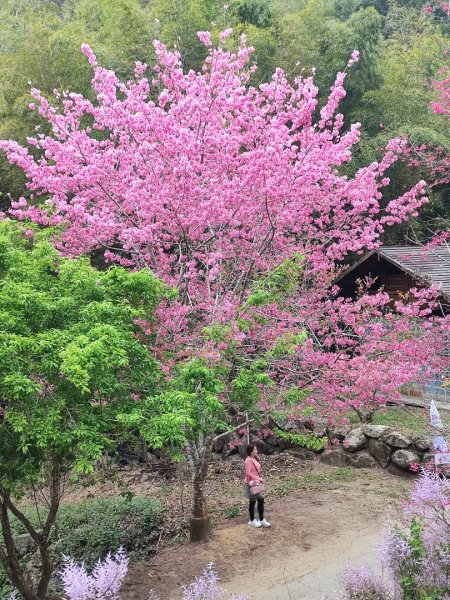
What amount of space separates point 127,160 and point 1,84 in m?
9.14

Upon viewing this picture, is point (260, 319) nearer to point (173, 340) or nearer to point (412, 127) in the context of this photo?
point (173, 340)

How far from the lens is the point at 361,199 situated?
938cm

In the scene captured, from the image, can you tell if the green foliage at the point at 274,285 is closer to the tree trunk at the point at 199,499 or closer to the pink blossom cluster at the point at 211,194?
the pink blossom cluster at the point at 211,194

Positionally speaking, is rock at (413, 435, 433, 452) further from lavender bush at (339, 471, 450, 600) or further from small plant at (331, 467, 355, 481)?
lavender bush at (339, 471, 450, 600)

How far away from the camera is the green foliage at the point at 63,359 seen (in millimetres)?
4199

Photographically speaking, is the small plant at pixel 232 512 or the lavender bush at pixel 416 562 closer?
the lavender bush at pixel 416 562

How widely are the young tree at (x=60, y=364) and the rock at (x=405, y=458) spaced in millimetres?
6911

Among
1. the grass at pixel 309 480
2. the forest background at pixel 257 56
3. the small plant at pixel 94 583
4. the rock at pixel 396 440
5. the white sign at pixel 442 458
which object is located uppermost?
the forest background at pixel 257 56

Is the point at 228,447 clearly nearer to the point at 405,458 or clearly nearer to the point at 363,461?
the point at 363,461

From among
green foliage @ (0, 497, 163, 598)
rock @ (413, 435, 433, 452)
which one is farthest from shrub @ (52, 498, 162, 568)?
rock @ (413, 435, 433, 452)


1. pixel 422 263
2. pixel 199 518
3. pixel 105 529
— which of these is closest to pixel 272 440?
pixel 199 518

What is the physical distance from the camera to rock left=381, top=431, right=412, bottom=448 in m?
10.7

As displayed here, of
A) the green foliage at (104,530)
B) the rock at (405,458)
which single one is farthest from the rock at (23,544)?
the rock at (405,458)

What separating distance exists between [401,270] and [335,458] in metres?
6.38
